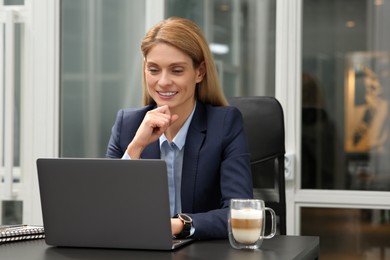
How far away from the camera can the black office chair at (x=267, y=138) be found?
2611mm

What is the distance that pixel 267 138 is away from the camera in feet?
8.70

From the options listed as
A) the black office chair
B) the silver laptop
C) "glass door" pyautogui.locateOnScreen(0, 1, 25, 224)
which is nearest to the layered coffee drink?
the silver laptop

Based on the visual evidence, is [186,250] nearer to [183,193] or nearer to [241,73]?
[183,193]

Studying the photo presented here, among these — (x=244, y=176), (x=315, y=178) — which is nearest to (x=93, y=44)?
(x=315, y=178)

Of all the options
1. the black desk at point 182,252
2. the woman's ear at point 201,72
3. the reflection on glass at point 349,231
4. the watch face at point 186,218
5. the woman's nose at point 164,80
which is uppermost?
the woman's ear at point 201,72

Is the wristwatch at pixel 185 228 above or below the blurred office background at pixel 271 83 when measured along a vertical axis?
below

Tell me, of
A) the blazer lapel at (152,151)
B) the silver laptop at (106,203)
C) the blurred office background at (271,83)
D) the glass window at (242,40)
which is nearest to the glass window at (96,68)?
the blurred office background at (271,83)

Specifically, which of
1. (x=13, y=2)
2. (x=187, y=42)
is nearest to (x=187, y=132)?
(x=187, y=42)

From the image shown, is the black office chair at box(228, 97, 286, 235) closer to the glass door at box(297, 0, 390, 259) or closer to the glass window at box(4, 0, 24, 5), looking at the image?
the glass door at box(297, 0, 390, 259)

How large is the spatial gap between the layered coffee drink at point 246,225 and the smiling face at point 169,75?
55 centimetres

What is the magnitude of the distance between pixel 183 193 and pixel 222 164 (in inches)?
5.6

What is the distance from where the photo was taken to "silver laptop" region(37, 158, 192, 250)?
1635 mm

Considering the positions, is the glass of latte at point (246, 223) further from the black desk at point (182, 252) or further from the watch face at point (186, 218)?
the watch face at point (186, 218)

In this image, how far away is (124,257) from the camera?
158cm
